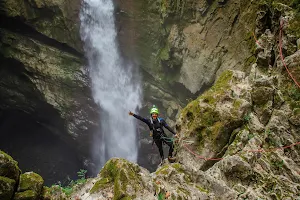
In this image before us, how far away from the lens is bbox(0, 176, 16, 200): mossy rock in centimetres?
374

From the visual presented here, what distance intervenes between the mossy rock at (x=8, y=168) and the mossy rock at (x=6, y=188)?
0.39 ft

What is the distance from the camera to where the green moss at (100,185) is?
4.94 metres

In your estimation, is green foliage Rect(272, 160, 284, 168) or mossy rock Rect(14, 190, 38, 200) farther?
green foliage Rect(272, 160, 284, 168)

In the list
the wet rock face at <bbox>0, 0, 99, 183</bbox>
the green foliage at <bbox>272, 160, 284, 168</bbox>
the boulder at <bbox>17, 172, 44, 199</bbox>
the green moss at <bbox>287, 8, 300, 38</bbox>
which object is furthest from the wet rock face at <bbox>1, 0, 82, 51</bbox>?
the green foliage at <bbox>272, 160, 284, 168</bbox>

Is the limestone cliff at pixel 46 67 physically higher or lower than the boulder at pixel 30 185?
higher

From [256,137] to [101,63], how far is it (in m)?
17.3

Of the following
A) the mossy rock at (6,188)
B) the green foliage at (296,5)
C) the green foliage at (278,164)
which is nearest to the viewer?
the mossy rock at (6,188)

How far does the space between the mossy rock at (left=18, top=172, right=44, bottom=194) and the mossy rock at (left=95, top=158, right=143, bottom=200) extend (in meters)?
1.03

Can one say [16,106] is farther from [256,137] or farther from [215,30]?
[256,137]

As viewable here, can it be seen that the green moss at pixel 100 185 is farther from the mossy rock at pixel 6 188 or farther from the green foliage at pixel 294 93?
the green foliage at pixel 294 93

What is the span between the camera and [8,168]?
4.02 meters

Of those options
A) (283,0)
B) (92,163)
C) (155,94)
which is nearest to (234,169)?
(283,0)

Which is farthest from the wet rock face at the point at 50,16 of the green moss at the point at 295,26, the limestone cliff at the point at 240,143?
the green moss at the point at 295,26

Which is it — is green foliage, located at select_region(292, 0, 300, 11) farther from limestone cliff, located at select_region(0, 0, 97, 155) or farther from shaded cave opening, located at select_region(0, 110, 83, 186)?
shaded cave opening, located at select_region(0, 110, 83, 186)
